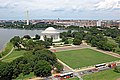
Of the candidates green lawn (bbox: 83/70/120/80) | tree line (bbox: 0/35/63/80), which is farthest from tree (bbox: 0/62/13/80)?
green lawn (bbox: 83/70/120/80)

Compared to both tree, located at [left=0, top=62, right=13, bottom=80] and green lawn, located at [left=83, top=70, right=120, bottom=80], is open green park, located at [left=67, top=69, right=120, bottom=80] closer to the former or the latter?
green lawn, located at [left=83, top=70, right=120, bottom=80]

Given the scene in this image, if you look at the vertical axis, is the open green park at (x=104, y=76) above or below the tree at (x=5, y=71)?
below

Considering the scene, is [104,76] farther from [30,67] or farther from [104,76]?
[30,67]

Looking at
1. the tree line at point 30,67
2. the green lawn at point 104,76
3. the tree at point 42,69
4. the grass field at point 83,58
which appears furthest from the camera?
the grass field at point 83,58

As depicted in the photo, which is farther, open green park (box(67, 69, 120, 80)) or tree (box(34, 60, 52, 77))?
tree (box(34, 60, 52, 77))

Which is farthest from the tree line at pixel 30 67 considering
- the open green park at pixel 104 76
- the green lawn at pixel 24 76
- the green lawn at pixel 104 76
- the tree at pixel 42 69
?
the green lawn at pixel 104 76

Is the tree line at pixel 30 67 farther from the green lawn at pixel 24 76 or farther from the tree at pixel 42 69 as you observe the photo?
the green lawn at pixel 24 76

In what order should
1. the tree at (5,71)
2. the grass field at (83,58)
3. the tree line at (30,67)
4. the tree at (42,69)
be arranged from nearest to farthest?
the tree at (5,71) < the tree line at (30,67) < the tree at (42,69) < the grass field at (83,58)

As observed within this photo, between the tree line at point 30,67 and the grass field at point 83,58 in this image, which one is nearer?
the tree line at point 30,67

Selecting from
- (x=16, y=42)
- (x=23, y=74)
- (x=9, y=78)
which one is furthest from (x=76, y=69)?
(x=16, y=42)

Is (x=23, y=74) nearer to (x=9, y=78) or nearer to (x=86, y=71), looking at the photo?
(x=9, y=78)

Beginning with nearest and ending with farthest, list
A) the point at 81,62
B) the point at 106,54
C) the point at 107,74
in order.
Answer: the point at 107,74 → the point at 81,62 → the point at 106,54
